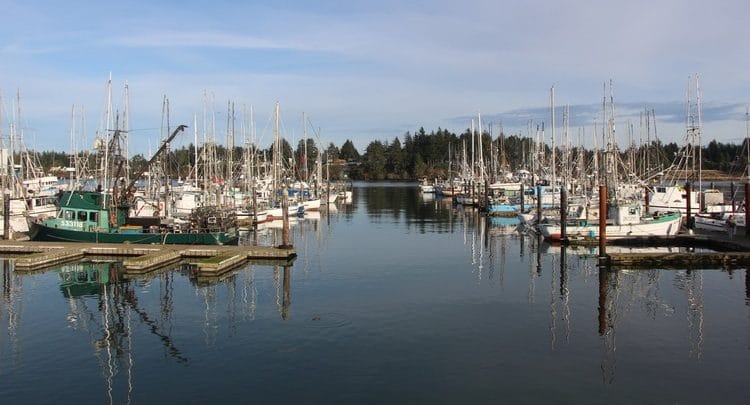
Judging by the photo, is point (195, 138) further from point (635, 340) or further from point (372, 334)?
point (635, 340)

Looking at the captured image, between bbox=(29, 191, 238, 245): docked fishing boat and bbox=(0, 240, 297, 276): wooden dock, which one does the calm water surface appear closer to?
bbox=(0, 240, 297, 276): wooden dock

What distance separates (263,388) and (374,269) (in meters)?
20.3

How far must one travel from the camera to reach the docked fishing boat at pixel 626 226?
48.2 meters

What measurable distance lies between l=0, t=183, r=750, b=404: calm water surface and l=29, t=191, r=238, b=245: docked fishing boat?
206 inches

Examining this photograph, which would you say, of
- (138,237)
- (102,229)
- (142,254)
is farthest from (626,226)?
(102,229)

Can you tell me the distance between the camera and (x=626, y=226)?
158ft

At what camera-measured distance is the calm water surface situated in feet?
59.8

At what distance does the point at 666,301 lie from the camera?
2884 centimetres

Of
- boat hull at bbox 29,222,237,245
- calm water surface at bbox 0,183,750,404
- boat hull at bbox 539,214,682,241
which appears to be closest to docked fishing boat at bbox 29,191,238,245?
boat hull at bbox 29,222,237,245

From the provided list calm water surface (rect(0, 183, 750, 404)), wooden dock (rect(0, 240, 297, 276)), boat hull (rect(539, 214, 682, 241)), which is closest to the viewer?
calm water surface (rect(0, 183, 750, 404))

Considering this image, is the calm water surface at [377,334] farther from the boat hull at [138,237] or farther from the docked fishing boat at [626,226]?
the docked fishing boat at [626,226]

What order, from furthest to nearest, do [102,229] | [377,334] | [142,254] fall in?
[102,229] < [142,254] < [377,334]

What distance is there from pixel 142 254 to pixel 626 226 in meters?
33.2

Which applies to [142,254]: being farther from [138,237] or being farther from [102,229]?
[102,229]
